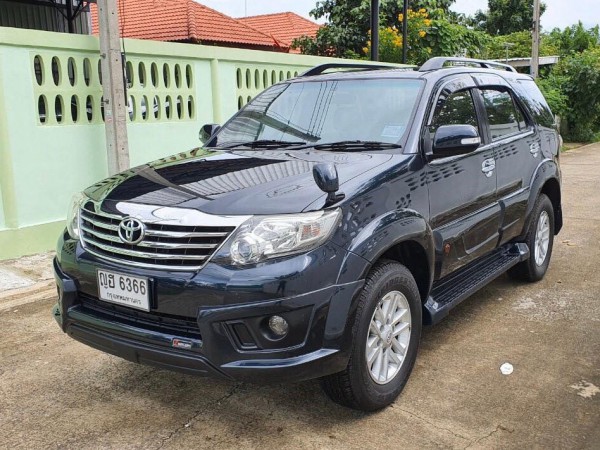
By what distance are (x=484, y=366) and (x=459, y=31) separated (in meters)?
13.2

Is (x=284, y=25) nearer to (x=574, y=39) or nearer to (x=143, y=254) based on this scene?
(x=574, y=39)

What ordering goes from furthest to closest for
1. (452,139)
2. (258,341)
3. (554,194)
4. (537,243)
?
(554,194)
(537,243)
(452,139)
(258,341)

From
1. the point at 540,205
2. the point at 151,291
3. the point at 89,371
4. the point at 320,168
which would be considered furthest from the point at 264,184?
the point at 540,205

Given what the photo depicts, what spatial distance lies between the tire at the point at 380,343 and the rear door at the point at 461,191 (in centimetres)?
46

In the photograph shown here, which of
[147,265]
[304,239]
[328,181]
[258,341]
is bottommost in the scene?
[258,341]

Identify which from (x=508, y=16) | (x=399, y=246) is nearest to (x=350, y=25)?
(x=399, y=246)

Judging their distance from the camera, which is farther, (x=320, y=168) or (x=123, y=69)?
(x=123, y=69)

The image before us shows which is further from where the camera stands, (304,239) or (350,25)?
(350,25)

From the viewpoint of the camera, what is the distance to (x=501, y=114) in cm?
467

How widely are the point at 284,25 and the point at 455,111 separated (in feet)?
71.8

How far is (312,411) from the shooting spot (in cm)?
322

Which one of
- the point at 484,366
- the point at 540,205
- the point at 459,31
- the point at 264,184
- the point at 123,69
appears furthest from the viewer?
the point at 459,31

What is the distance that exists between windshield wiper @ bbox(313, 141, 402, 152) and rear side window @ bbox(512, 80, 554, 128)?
6.59ft

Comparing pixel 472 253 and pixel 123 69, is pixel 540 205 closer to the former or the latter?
pixel 472 253
